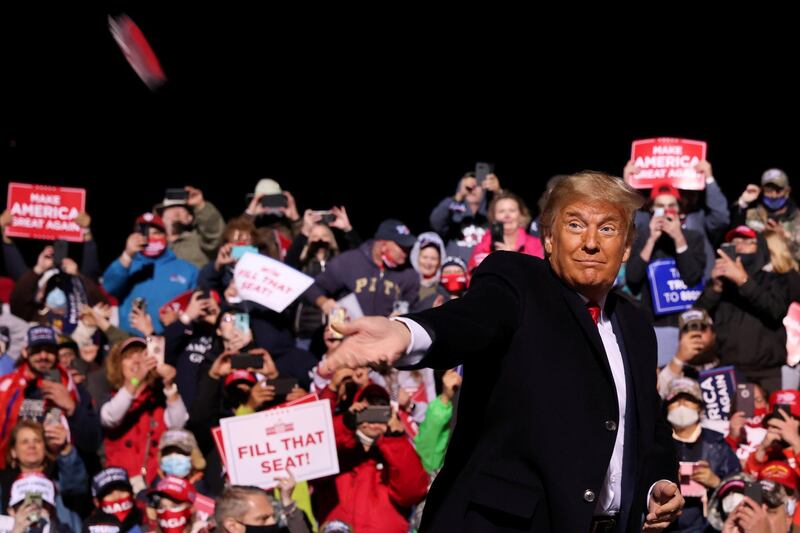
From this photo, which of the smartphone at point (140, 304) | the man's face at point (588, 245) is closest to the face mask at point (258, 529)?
the smartphone at point (140, 304)

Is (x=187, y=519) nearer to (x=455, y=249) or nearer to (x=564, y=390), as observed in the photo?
(x=455, y=249)

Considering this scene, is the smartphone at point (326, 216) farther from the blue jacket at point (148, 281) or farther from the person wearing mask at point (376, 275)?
the blue jacket at point (148, 281)

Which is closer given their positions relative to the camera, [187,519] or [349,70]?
[187,519]

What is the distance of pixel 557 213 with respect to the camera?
3521mm

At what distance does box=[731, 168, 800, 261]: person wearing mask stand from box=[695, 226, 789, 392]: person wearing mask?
91 cm

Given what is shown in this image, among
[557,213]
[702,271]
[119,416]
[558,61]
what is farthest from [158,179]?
[557,213]

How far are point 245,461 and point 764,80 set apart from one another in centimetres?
743

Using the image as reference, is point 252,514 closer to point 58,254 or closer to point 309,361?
point 309,361

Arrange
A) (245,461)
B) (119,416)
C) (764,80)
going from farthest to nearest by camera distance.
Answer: (764,80)
(119,416)
(245,461)

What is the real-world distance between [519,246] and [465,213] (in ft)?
3.96

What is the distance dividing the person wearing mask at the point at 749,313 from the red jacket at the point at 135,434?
11.7ft

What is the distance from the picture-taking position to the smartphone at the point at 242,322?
26.9 ft

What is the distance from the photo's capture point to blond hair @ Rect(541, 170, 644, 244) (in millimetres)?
3504

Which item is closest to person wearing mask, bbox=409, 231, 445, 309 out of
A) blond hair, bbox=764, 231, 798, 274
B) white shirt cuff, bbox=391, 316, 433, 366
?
blond hair, bbox=764, 231, 798, 274
